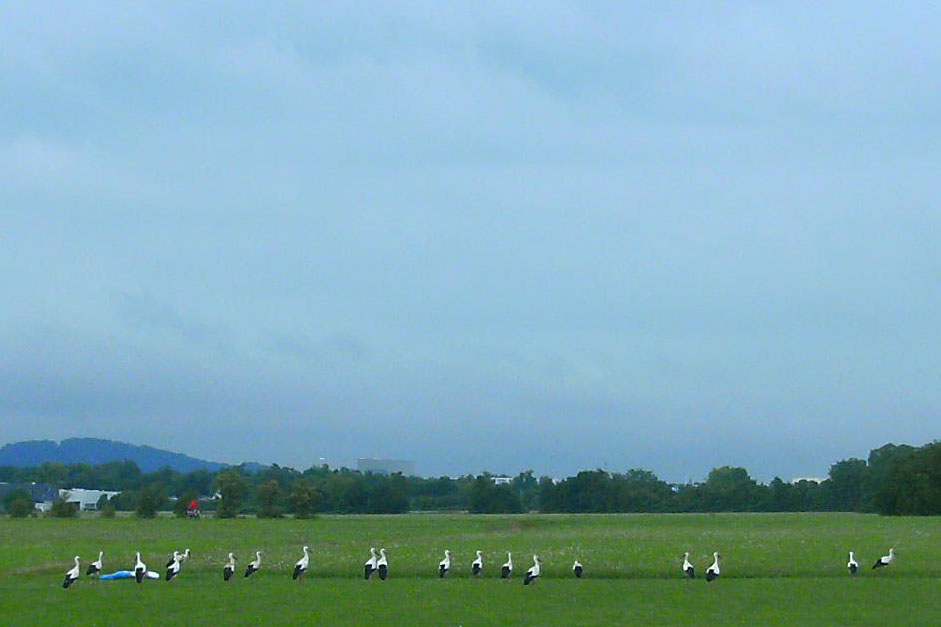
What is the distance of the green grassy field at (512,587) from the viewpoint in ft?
92.8

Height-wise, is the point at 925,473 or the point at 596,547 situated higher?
the point at 925,473

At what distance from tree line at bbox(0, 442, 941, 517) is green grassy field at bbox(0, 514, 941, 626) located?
179 feet

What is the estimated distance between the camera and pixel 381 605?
30766 millimetres

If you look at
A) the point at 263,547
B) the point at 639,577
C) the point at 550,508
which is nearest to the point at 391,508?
the point at 550,508

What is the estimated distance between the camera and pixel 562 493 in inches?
5714

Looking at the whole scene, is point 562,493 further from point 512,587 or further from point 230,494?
point 512,587

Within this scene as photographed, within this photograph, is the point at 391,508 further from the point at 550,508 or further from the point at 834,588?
the point at 834,588

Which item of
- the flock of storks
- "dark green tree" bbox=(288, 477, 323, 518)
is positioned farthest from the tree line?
the flock of storks

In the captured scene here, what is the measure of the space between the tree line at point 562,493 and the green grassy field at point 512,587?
179 ft

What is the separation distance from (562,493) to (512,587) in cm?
11038

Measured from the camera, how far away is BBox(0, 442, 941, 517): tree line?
370ft

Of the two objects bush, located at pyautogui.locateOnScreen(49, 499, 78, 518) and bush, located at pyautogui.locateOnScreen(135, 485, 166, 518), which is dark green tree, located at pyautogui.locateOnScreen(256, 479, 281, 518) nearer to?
bush, located at pyautogui.locateOnScreen(135, 485, 166, 518)

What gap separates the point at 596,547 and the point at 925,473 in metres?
66.8

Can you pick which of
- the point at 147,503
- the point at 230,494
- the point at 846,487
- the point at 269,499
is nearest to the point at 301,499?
the point at 269,499
